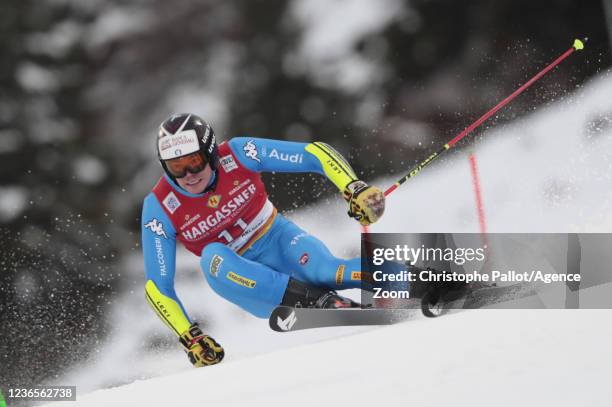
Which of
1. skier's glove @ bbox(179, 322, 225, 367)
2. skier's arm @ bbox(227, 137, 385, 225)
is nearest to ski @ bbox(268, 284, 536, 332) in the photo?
skier's glove @ bbox(179, 322, 225, 367)

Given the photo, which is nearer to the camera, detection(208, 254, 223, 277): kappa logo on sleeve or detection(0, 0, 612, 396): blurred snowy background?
detection(208, 254, 223, 277): kappa logo on sleeve

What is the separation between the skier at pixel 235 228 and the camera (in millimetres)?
2973

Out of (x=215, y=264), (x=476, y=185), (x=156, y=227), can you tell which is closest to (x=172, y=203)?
(x=156, y=227)

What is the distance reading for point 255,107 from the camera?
17.8 ft

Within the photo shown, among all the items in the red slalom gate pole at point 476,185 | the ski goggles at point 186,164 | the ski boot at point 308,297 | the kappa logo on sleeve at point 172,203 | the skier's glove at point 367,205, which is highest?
the red slalom gate pole at point 476,185

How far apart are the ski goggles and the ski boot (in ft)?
1.94

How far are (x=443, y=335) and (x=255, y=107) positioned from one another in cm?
347

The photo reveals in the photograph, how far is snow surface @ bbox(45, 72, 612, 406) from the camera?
5.74 ft

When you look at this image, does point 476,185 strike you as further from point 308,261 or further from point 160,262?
point 160,262

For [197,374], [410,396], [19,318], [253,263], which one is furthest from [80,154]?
[410,396]

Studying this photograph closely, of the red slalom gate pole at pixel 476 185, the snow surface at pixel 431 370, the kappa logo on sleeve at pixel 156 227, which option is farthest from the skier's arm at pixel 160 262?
the red slalom gate pole at pixel 476 185

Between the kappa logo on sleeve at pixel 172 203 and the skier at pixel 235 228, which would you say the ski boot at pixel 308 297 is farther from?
the kappa logo on sleeve at pixel 172 203

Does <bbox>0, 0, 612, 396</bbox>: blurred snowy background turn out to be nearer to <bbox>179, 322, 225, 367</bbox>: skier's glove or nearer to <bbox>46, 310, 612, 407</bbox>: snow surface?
<bbox>179, 322, 225, 367</bbox>: skier's glove

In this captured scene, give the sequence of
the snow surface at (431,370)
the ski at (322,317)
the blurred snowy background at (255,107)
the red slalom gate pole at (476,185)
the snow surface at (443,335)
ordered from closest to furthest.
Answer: the snow surface at (431,370) → the snow surface at (443,335) → the ski at (322,317) → the red slalom gate pole at (476,185) → the blurred snowy background at (255,107)
